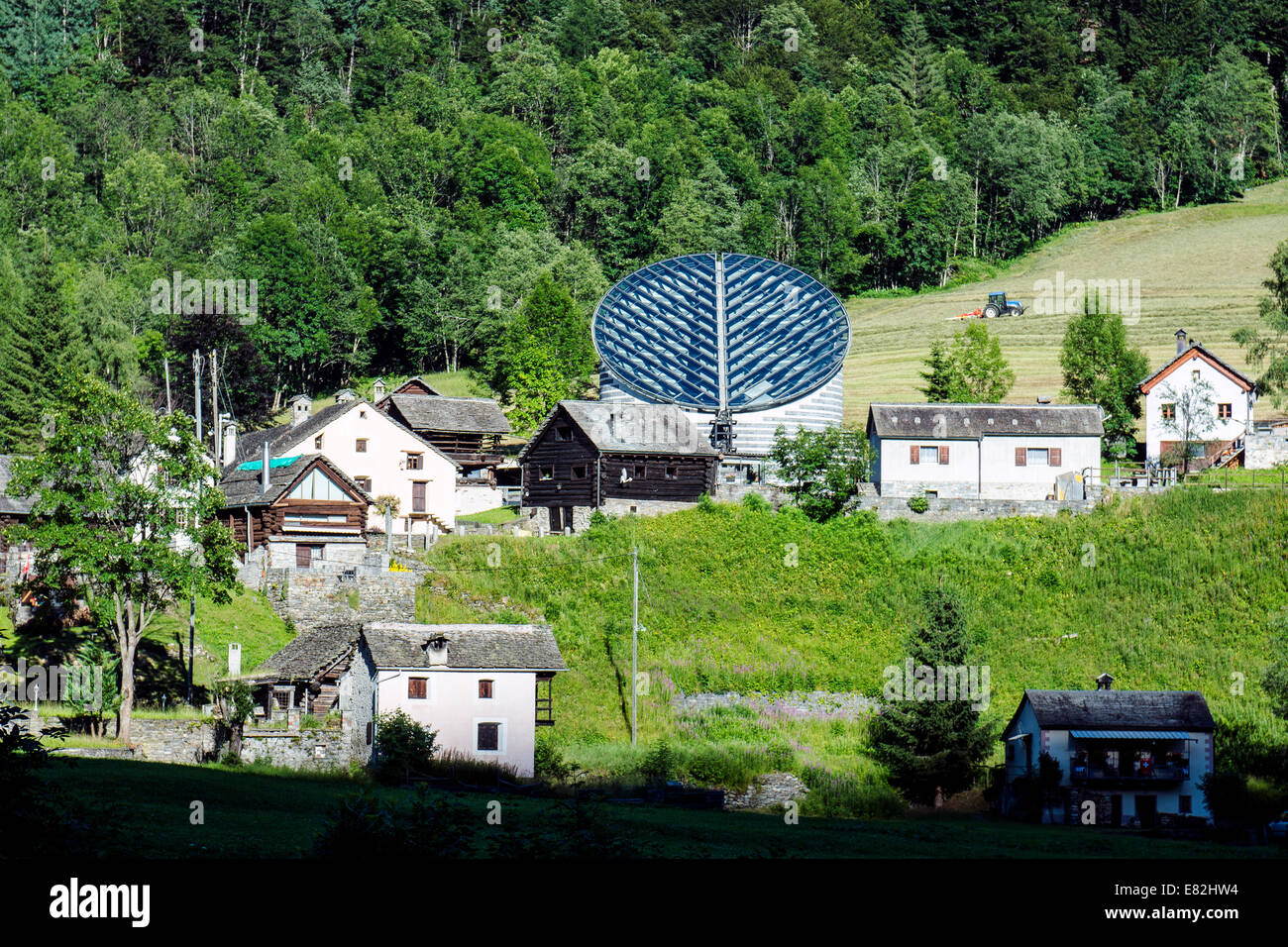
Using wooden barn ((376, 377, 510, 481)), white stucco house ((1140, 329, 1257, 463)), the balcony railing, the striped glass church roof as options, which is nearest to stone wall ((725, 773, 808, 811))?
the balcony railing

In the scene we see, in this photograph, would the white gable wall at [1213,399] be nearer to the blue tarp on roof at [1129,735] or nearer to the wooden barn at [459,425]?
the wooden barn at [459,425]

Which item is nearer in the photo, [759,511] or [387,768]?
[387,768]

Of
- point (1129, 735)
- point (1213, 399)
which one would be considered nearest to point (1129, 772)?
point (1129, 735)

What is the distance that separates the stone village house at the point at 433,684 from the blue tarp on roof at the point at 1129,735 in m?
15.6

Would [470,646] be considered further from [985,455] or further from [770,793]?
[985,455]

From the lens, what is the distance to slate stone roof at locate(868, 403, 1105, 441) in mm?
70000

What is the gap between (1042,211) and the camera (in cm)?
15112

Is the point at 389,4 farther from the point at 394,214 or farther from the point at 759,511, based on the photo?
the point at 759,511

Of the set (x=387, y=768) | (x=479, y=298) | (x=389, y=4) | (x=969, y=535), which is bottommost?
(x=387, y=768)

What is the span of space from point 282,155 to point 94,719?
104691mm

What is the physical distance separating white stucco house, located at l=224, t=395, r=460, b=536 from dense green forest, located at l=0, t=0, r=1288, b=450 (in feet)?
56.0

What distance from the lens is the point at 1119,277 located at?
436 ft

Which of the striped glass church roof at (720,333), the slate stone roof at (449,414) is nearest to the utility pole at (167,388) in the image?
the slate stone roof at (449,414)
